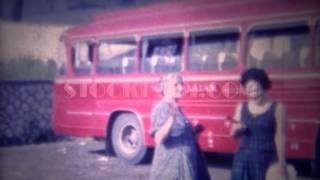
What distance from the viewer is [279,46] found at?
5.23 metres

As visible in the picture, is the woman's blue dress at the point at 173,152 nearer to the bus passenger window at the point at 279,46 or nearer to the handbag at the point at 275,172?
the handbag at the point at 275,172

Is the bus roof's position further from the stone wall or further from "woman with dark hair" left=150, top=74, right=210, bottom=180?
the stone wall

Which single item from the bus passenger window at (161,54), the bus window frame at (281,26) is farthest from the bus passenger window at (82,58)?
the bus window frame at (281,26)

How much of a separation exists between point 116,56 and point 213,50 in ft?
5.79

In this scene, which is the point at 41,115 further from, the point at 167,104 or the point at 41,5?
the point at 167,104

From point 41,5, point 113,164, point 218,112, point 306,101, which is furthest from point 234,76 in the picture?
point 41,5

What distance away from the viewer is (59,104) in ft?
25.7

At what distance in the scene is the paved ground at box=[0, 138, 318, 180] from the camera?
21.0 feet

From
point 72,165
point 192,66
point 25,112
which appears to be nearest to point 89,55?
point 72,165

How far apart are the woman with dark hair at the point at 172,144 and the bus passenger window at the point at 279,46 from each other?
1.81m

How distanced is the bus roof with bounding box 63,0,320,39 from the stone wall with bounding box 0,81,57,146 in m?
2.38

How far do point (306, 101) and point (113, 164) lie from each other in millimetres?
3404

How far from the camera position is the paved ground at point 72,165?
639 centimetres

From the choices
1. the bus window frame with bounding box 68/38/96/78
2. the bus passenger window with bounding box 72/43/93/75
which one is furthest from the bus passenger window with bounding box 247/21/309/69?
the bus passenger window with bounding box 72/43/93/75
